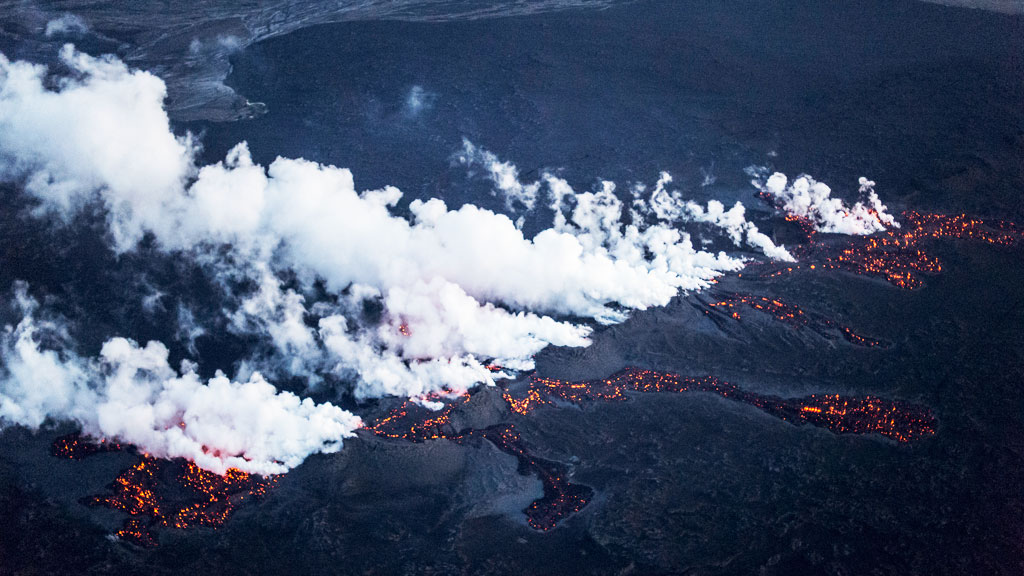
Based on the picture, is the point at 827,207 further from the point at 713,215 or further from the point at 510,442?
the point at 510,442

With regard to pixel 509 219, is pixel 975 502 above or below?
below

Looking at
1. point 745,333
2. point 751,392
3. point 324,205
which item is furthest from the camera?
point 324,205

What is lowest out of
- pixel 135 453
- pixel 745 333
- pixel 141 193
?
pixel 135 453

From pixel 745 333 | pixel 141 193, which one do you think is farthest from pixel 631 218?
pixel 141 193

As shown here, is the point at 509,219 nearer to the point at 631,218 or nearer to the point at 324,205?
the point at 631,218

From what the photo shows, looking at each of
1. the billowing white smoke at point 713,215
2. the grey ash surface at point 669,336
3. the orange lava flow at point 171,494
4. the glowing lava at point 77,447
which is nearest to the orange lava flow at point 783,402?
the grey ash surface at point 669,336

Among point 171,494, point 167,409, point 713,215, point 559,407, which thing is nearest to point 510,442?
point 559,407

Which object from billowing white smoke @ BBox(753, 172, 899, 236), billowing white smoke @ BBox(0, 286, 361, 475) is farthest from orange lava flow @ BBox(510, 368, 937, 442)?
billowing white smoke @ BBox(753, 172, 899, 236)
